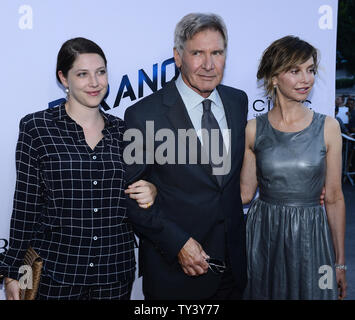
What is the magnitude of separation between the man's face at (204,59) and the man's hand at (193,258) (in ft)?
2.53

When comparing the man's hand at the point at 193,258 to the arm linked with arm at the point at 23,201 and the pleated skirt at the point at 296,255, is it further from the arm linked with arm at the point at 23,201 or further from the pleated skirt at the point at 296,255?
the arm linked with arm at the point at 23,201

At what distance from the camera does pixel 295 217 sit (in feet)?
7.69

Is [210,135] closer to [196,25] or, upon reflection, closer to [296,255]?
[196,25]

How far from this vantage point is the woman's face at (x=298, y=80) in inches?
91.0

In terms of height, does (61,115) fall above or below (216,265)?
above

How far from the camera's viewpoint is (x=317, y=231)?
235 cm

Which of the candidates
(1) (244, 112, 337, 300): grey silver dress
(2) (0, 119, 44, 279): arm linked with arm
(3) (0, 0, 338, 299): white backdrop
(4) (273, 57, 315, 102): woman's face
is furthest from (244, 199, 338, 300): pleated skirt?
(2) (0, 119, 44, 279): arm linked with arm

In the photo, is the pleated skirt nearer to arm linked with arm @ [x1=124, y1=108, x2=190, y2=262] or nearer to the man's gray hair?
arm linked with arm @ [x1=124, y1=108, x2=190, y2=262]

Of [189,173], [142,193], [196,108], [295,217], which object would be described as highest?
[196,108]

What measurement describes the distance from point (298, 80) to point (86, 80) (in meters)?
1.10

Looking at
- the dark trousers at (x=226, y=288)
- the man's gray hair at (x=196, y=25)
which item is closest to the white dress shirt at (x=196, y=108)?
the man's gray hair at (x=196, y=25)

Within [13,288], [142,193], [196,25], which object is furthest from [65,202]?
[196,25]

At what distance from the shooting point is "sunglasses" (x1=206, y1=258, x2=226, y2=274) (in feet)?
6.97
